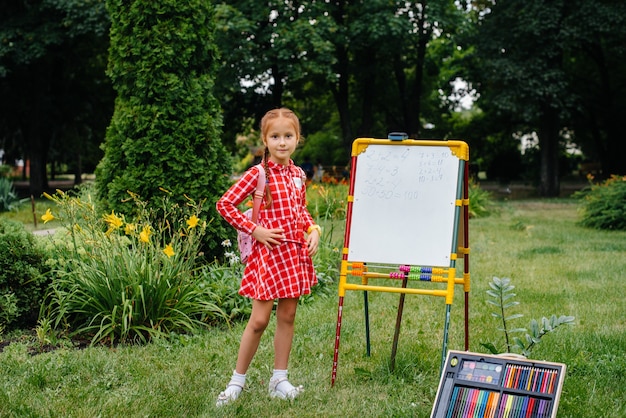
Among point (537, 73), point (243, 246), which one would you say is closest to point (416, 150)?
point (243, 246)

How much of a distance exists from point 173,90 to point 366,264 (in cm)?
357

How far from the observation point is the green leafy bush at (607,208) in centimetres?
1315

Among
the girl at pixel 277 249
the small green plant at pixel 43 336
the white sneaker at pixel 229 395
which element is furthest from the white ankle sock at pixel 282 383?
the small green plant at pixel 43 336

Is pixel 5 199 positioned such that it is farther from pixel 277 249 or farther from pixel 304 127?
pixel 304 127

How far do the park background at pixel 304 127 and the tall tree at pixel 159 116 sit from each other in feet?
0.07

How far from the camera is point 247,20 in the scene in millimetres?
20172

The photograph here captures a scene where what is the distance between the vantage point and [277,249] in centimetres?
405

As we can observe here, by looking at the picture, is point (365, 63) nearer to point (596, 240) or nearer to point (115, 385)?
point (596, 240)

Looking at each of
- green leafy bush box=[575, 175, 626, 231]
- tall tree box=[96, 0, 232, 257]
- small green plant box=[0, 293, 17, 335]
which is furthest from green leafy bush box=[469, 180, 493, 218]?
small green plant box=[0, 293, 17, 335]

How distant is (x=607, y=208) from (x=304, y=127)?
2430 cm

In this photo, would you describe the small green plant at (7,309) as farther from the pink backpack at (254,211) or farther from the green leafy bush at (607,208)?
the green leafy bush at (607,208)

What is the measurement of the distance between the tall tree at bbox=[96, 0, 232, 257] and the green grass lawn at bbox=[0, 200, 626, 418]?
1859mm

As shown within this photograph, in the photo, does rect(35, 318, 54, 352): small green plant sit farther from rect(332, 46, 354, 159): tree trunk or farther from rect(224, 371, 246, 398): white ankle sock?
rect(332, 46, 354, 159): tree trunk

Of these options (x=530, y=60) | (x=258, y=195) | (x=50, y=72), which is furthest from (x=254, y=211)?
(x=50, y=72)
